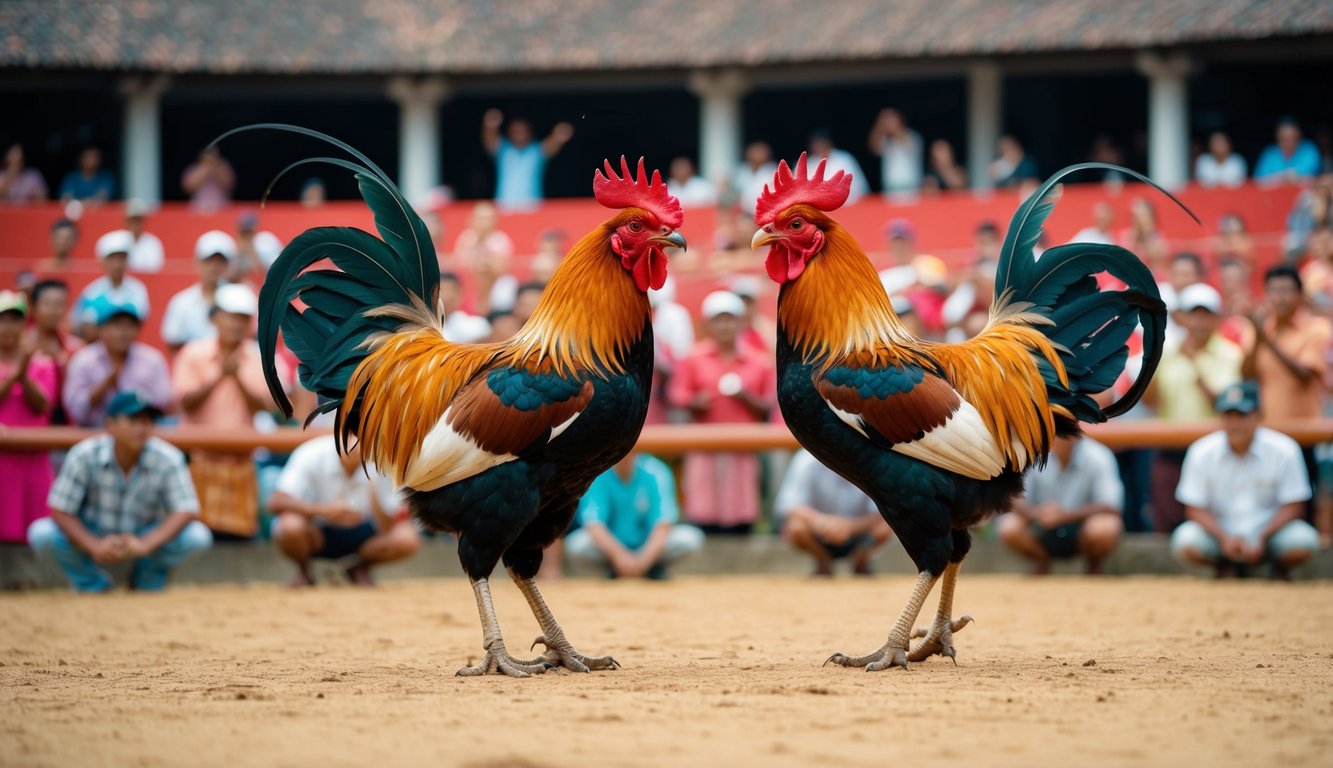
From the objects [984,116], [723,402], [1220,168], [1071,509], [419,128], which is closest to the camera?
[1071,509]

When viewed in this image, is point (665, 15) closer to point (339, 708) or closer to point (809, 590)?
point (809, 590)

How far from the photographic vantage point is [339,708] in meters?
5.87

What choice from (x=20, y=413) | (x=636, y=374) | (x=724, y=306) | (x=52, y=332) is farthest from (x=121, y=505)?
(x=636, y=374)

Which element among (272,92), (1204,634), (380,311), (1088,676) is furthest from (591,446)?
(272,92)

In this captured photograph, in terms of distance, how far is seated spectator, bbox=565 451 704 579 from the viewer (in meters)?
11.9

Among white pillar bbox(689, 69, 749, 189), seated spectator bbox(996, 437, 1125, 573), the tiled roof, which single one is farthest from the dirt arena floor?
white pillar bbox(689, 69, 749, 189)

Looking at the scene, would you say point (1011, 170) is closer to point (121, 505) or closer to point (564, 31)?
point (564, 31)

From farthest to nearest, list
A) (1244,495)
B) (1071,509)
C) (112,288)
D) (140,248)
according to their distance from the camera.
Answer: (140,248)
(112,288)
(1071,509)
(1244,495)

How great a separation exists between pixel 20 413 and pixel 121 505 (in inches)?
60.6

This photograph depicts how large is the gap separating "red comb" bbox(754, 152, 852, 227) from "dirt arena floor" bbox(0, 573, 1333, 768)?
2022 millimetres

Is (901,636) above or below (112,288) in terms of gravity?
below

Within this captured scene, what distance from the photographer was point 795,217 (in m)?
7.27

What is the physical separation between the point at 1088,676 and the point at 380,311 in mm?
3536

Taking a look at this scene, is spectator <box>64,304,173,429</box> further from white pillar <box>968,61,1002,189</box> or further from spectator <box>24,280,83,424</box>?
white pillar <box>968,61,1002,189</box>
